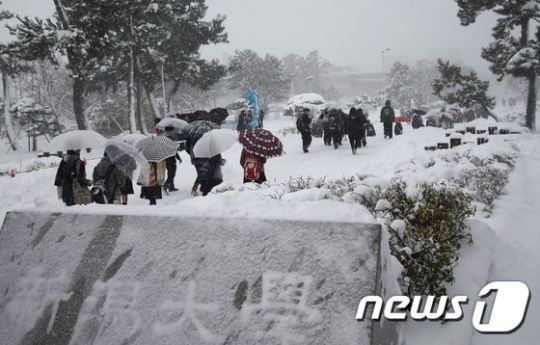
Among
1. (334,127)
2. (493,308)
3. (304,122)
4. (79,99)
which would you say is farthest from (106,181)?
(79,99)

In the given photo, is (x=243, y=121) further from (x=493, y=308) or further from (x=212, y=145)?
(x=493, y=308)

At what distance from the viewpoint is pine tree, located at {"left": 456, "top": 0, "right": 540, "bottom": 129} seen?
1931cm

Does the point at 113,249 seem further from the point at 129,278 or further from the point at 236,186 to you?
the point at 236,186

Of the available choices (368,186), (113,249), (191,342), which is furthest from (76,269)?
(368,186)

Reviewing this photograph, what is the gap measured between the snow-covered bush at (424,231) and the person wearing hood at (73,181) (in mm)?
5031

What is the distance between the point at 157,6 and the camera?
23.9 m

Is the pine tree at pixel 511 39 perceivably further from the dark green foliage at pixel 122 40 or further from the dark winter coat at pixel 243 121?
the dark green foliage at pixel 122 40

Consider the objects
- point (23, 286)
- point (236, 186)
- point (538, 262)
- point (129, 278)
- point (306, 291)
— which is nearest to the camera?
point (306, 291)

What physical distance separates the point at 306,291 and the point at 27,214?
232 cm

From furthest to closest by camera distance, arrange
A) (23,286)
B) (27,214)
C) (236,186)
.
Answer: (236,186) < (27,214) < (23,286)

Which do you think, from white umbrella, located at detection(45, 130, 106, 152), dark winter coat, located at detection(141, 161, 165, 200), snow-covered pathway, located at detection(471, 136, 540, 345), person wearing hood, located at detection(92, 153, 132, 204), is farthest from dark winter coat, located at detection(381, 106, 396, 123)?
white umbrella, located at detection(45, 130, 106, 152)

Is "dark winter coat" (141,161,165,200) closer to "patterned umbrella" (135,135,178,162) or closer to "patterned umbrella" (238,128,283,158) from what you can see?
"patterned umbrella" (135,135,178,162)

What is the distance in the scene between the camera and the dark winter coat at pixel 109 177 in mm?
6637

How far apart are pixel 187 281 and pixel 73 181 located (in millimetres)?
5044
